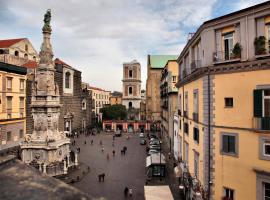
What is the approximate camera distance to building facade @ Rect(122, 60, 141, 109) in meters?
98.7

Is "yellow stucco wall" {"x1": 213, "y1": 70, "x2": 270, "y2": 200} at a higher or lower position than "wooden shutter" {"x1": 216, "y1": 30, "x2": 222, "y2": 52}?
lower

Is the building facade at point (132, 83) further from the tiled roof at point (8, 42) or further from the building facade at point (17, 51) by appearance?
the tiled roof at point (8, 42)

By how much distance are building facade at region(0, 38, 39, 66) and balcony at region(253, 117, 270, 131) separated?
1980 inches

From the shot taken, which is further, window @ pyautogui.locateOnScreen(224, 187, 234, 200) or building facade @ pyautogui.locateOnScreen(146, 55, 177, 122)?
building facade @ pyautogui.locateOnScreen(146, 55, 177, 122)

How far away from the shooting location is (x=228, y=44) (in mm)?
16297

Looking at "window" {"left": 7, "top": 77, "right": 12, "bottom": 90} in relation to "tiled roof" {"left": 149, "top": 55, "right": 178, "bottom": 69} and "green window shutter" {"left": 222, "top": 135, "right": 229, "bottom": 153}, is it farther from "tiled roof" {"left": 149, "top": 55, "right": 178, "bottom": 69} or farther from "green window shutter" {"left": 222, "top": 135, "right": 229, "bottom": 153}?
"tiled roof" {"left": 149, "top": 55, "right": 178, "bottom": 69}

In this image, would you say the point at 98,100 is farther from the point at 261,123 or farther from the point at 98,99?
the point at 261,123

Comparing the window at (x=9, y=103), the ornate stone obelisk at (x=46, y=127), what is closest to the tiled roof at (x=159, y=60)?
the window at (x=9, y=103)

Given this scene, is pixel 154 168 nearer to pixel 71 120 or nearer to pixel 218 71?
pixel 218 71

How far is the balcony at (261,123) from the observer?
45.1ft

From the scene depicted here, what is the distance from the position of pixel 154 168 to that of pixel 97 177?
654 cm

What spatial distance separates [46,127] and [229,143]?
70.1ft

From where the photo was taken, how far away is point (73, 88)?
2736 inches

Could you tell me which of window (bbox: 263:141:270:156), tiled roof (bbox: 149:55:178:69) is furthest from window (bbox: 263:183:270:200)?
tiled roof (bbox: 149:55:178:69)
